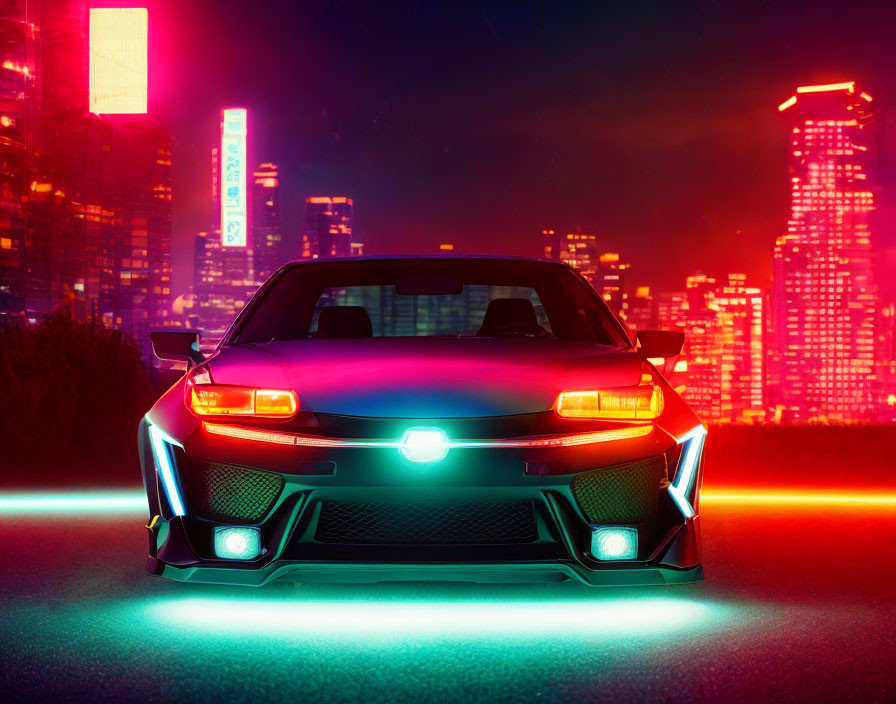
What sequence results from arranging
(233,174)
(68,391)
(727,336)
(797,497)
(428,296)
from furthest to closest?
(727,336) < (233,174) < (68,391) < (797,497) < (428,296)

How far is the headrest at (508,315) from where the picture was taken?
6156mm

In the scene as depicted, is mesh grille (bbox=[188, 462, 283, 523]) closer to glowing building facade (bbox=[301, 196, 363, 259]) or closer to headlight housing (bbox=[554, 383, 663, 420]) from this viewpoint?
headlight housing (bbox=[554, 383, 663, 420])

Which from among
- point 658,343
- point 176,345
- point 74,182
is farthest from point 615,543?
point 74,182

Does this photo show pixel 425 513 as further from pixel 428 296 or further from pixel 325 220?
pixel 325 220

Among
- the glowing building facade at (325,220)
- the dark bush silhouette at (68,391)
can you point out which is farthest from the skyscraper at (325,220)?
the dark bush silhouette at (68,391)

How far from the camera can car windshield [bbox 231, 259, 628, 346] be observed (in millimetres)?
6082

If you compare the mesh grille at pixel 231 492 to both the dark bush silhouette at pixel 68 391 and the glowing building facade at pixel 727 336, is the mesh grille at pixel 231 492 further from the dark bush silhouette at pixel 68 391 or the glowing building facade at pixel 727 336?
the glowing building facade at pixel 727 336

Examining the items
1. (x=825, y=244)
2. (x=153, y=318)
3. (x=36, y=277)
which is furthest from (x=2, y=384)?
(x=825, y=244)

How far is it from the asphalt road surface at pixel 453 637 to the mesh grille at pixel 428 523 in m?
0.42

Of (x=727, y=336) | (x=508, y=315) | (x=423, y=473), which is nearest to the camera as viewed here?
(x=423, y=473)

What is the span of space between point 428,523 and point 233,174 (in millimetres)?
65450

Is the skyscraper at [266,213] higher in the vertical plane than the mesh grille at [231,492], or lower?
higher

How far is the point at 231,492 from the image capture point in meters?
4.61

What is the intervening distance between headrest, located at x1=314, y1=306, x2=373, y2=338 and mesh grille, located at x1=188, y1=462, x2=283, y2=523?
1499 mm
